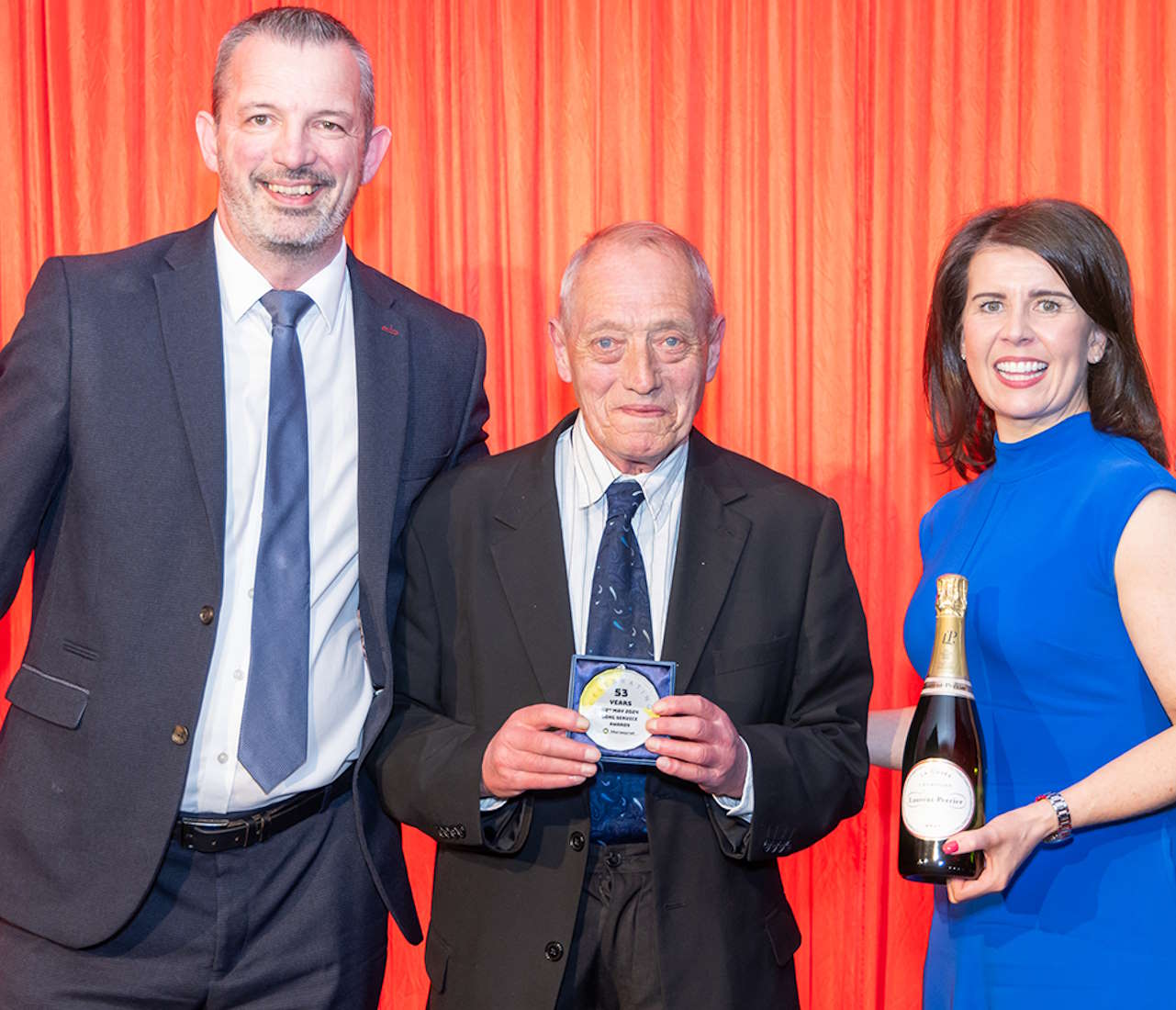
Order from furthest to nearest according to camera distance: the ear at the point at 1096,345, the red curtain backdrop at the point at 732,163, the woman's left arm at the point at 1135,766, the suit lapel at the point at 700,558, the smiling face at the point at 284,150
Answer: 1. the red curtain backdrop at the point at 732,163
2. the ear at the point at 1096,345
3. the smiling face at the point at 284,150
4. the suit lapel at the point at 700,558
5. the woman's left arm at the point at 1135,766

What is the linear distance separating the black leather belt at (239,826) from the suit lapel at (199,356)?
41 cm

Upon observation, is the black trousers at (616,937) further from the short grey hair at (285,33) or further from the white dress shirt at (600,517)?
the short grey hair at (285,33)

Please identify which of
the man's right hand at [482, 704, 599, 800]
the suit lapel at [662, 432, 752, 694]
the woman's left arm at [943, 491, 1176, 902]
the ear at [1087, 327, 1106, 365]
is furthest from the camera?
the ear at [1087, 327, 1106, 365]

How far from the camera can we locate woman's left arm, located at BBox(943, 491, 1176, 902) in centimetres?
195

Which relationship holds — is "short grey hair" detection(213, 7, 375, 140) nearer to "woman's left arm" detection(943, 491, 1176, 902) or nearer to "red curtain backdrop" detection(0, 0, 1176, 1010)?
"red curtain backdrop" detection(0, 0, 1176, 1010)

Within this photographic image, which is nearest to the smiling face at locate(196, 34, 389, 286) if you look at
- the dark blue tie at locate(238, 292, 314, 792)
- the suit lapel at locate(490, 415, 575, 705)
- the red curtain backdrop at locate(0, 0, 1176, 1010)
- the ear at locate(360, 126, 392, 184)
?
the ear at locate(360, 126, 392, 184)

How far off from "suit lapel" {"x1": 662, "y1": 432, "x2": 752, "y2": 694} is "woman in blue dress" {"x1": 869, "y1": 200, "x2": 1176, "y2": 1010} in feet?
1.37

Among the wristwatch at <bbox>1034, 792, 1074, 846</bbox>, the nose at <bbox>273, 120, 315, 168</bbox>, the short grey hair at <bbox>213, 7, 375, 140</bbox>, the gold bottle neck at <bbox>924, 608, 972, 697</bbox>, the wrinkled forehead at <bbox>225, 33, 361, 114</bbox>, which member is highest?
the short grey hair at <bbox>213, 7, 375, 140</bbox>

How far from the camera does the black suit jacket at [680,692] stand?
199cm

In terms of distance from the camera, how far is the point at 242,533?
2.08 metres

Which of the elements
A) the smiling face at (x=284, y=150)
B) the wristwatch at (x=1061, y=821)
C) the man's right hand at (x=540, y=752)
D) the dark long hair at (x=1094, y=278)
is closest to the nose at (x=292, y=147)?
the smiling face at (x=284, y=150)

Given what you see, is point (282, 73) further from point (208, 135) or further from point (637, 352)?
point (637, 352)


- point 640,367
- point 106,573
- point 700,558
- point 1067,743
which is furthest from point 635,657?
point 106,573

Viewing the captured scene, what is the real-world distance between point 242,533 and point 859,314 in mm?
2069
